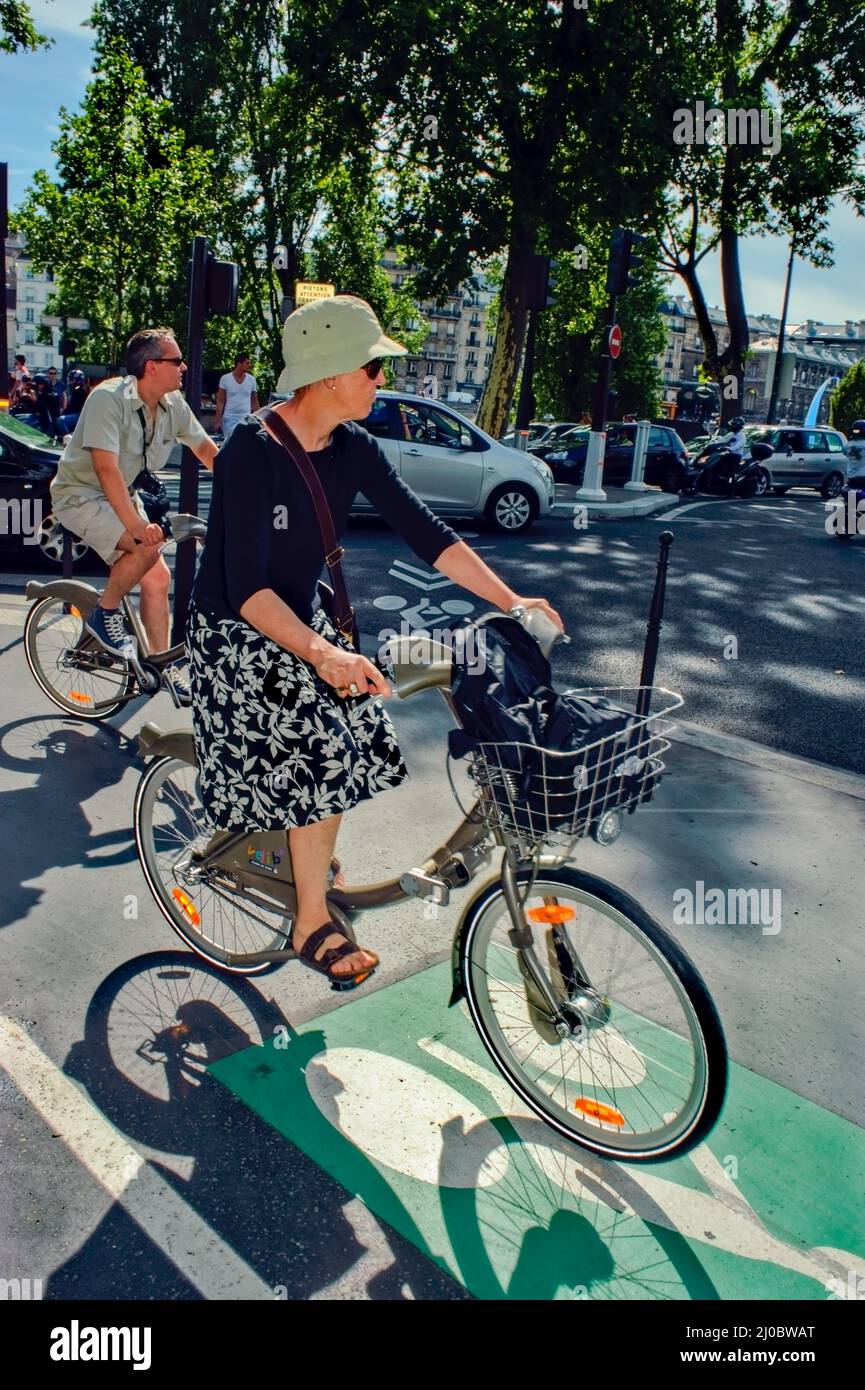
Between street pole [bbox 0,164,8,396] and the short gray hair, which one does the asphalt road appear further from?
the short gray hair

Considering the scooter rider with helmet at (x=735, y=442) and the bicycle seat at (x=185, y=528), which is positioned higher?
the scooter rider with helmet at (x=735, y=442)

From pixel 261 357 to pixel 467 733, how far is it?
50.6m

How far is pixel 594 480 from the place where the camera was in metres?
18.7

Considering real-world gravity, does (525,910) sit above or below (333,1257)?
above

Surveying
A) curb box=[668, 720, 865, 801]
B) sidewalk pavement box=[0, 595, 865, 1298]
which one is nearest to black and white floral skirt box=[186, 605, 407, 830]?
sidewalk pavement box=[0, 595, 865, 1298]

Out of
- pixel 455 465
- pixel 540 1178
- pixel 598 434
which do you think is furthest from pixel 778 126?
pixel 540 1178

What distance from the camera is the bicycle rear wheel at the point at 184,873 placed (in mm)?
3418

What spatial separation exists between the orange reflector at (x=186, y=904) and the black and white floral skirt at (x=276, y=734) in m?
0.68

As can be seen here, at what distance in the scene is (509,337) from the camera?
23.5 metres

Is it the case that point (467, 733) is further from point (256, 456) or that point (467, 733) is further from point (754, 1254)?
point (754, 1254)

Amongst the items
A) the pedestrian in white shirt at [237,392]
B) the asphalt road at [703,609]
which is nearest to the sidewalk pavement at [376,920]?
the asphalt road at [703,609]

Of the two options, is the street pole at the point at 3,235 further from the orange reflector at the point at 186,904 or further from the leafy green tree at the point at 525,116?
the leafy green tree at the point at 525,116

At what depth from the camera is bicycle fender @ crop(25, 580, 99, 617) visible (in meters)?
5.40
